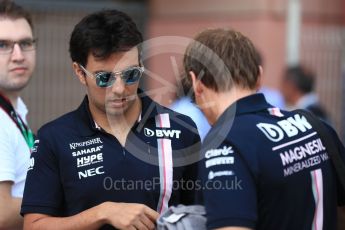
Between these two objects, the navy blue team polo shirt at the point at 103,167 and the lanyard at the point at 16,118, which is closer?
the navy blue team polo shirt at the point at 103,167

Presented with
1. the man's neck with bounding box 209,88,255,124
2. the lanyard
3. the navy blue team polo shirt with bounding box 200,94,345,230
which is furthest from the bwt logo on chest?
the lanyard

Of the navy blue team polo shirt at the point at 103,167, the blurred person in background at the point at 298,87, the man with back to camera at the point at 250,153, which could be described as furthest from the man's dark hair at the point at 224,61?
the blurred person in background at the point at 298,87

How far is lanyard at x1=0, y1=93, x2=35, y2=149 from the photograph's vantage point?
383 centimetres

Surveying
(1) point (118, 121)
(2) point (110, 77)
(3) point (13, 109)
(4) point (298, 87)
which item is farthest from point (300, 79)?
(2) point (110, 77)

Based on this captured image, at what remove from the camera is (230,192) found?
2637 millimetres

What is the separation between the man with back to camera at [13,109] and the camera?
354 cm

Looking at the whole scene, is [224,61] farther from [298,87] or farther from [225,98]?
[298,87]

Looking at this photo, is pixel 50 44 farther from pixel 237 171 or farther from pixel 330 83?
pixel 237 171

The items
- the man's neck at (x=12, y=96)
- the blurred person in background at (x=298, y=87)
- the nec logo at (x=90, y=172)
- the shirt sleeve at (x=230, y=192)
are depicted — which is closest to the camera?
the shirt sleeve at (x=230, y=192)

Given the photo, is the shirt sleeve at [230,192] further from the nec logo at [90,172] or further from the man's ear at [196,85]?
the nec logo at [90,172]

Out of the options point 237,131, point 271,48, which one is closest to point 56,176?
point 237,131

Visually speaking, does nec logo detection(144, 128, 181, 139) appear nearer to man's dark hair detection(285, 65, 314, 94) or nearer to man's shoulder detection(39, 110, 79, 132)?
man's shoulder detection(39, 110, 79, 132)

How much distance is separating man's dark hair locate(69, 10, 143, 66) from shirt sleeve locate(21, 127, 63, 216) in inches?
16.8

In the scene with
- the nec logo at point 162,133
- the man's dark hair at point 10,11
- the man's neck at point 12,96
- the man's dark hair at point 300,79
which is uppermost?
the man's dark hair at point 10,11
